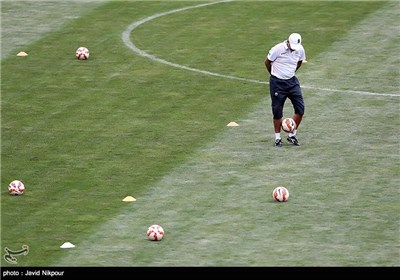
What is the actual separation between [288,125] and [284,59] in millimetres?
1344

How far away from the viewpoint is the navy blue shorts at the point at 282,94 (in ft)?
84.9

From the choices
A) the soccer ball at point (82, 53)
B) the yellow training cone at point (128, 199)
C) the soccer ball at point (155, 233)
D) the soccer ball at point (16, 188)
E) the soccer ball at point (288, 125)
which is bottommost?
the soccer ball at point (82, 53)

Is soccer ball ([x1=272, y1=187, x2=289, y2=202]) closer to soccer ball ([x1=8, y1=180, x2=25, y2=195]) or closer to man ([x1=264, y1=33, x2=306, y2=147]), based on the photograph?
man ([x1=264, y1=33, x2=306, y2=147])

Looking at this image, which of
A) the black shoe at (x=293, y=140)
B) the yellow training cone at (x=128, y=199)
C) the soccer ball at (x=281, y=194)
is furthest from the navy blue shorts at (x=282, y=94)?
the yellow training cone at (x=128, y=199)

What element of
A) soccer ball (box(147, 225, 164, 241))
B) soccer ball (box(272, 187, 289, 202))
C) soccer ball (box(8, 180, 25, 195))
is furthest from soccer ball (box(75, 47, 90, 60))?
soccer ball (box(147, 225, 164, 241))

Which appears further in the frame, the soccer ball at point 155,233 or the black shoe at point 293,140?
the black shoe at point 293,140

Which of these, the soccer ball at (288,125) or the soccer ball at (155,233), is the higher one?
the soccer ball at (155,233)

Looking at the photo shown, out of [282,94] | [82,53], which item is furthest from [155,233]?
[82,53]

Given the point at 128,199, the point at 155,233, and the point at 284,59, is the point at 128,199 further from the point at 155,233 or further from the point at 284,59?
the point at 284,59

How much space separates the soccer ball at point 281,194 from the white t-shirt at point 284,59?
4.05 metres

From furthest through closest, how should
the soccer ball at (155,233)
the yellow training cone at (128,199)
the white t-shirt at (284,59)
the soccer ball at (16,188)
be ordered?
1. the white t-shirt at (284,59)
2. the soccer ball at (16,188)
3. the yellow training cone at (128,199)
4. the soccer ball at (155,233)

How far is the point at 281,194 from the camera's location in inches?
879

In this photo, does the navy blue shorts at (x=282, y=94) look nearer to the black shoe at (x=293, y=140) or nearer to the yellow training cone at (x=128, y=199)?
the black shoe at (x=293, y=140)

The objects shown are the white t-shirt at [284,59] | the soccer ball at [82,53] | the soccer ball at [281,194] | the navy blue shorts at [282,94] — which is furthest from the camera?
the soccer ball at [82,53]
